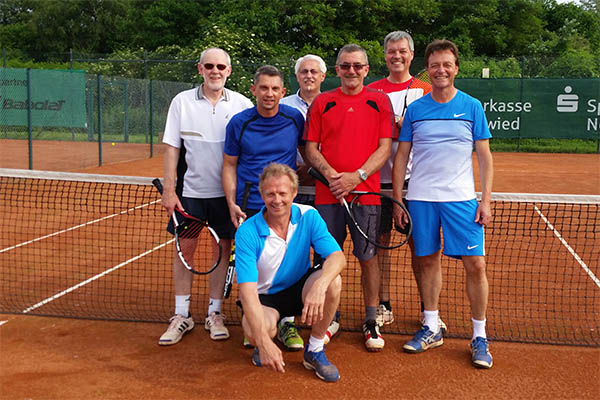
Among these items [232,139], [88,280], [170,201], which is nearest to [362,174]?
[232,139]

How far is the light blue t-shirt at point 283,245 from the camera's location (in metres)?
3.46

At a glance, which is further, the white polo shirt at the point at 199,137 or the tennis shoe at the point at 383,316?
the tennis shoe at the point at 383,316

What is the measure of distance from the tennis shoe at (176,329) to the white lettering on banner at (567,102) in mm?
15829

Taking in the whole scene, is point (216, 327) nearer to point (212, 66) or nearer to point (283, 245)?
point (283, 245)

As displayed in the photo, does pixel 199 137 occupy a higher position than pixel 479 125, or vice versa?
pixel 479 125

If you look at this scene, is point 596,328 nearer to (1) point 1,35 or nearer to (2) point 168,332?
(2) point 168,332

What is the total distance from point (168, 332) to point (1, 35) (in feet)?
140

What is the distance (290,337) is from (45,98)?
11.9 metres

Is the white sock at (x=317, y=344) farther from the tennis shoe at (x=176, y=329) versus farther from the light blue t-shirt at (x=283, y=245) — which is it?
the tennis shoe at (x=176, y=329)

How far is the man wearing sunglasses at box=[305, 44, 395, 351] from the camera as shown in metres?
3.90

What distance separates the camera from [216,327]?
427 cm

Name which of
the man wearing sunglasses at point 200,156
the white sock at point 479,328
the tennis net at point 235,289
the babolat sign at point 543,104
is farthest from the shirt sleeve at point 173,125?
the babolat sign at point 543,104

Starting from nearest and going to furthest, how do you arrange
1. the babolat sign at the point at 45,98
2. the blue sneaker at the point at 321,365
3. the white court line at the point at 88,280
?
the blue sneaker at the point at 321,365
the white court line at the point at 88,280
the babolat sign at the point at 45,98

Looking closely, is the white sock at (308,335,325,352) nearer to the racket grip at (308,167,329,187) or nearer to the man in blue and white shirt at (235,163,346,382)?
the man in blue and white shirt at (235,163,346,382)
